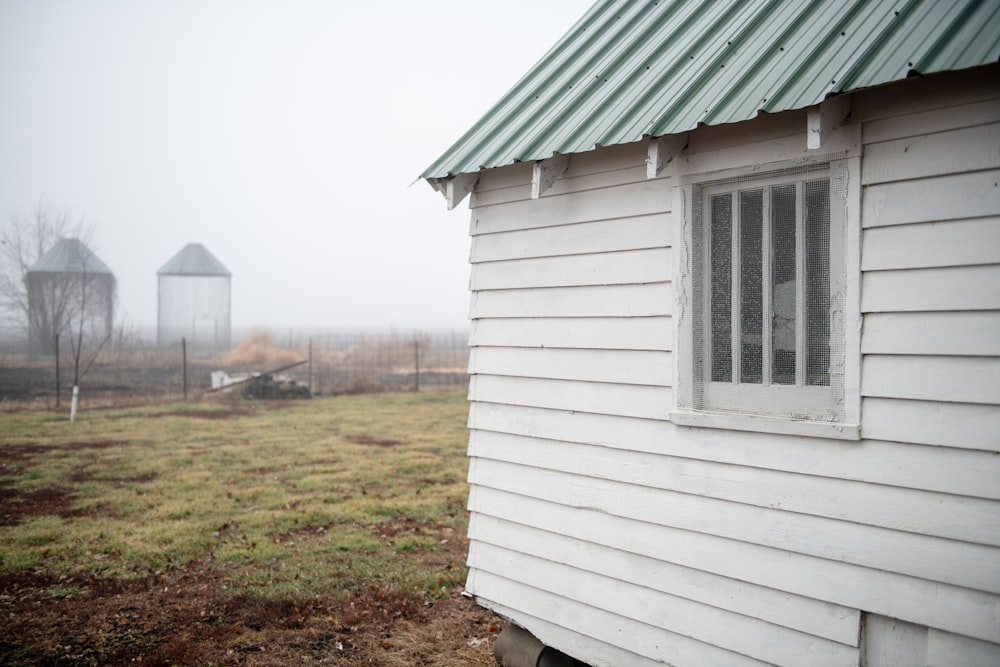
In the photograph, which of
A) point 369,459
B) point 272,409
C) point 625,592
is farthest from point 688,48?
point 272,409

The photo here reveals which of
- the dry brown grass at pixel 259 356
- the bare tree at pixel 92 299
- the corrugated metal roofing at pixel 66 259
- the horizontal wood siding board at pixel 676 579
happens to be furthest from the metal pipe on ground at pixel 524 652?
the corrugated metal roofing at pixel 66 259

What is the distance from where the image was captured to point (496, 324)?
5145 millimetres

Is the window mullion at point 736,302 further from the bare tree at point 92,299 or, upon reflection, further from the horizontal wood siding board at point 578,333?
the bare tree at point 92,299

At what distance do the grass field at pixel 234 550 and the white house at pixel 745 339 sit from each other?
1573mm

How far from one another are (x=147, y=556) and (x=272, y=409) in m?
12.5

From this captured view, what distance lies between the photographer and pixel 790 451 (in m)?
3.53

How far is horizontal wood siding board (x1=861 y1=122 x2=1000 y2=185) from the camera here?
2.97 m

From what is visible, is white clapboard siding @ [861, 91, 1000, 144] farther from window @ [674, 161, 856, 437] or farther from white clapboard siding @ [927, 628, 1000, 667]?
white clapboard siding @ [927, 628, 1000, 667]

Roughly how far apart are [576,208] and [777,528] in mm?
2234

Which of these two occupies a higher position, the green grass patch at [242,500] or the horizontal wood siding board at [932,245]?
the horizontal wood siding board at [932,245]

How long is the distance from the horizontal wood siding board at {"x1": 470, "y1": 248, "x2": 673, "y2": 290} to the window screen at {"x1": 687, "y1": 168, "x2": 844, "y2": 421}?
258 mm

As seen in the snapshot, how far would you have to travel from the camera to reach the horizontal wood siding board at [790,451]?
119 inches

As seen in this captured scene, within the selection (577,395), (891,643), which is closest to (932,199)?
(891,643)

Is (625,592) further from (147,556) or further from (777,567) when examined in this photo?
(147,556)
